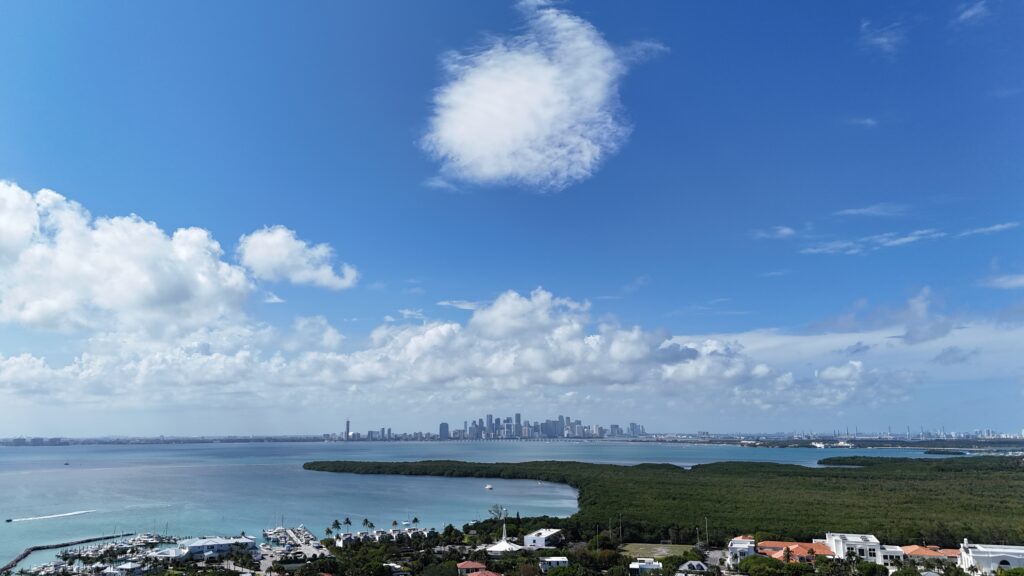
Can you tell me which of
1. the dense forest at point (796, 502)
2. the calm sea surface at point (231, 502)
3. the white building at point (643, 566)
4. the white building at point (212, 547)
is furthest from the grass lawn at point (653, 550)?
the white building at point (212, 547)

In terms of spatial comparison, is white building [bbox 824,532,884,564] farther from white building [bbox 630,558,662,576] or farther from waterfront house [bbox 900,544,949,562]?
white building [bbox 630,558,662,576]

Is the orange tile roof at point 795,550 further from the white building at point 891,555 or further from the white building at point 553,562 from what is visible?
the white building at point 553,562

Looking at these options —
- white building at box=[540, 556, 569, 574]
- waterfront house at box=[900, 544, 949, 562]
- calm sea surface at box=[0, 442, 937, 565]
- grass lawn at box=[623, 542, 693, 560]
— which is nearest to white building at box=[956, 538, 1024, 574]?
waterfront house at box=[900, 544, 949, 562]

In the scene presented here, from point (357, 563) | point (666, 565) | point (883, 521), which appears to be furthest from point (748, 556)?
point (357, 563)

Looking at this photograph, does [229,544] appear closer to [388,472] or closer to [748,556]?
[748,556]

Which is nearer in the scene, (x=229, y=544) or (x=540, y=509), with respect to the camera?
(x=229, y=544)

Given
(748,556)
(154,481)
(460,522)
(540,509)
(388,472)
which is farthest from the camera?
(388,472)

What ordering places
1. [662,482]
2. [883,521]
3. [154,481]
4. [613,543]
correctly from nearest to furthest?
[613,543] < [883,521] < [662,482] < [154,481]
